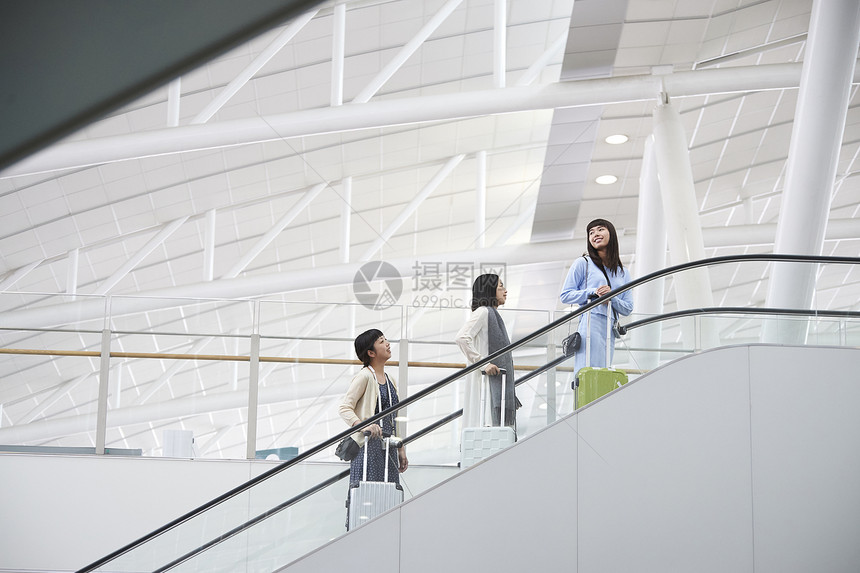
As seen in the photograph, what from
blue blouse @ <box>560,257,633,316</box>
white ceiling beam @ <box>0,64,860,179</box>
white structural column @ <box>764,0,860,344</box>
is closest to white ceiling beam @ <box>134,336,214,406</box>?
white ceiling beam @ <box>0,64,860,179</box>

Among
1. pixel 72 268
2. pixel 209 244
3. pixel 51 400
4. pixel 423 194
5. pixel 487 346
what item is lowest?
pixel 51 400

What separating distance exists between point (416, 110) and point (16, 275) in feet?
38.1

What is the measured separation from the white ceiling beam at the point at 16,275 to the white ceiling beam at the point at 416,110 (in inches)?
308

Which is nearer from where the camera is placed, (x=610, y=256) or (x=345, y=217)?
(x=610, y=256)

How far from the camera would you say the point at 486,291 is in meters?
7.81

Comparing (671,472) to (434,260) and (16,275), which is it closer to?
(434,260)

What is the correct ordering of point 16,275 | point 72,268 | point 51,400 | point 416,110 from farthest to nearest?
point 16,275
point 72,268
point 416,110
point 51,400

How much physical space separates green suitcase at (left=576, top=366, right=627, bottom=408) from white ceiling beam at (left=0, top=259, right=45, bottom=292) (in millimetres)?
16125

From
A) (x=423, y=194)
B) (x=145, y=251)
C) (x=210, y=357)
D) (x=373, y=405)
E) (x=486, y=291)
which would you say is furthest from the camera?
(x=423, y=194)

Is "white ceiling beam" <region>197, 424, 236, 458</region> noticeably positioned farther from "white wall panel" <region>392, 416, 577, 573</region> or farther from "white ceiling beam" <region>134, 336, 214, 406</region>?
"white wall panel" <region>392, 416, 577, 573</region>

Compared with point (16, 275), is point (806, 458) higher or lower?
lower

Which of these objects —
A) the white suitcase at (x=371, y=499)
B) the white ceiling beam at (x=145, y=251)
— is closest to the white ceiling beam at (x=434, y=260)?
the white ceiling beam at (x=145, y=251)

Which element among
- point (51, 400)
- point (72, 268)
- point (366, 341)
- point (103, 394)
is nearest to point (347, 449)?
point (366, 341)

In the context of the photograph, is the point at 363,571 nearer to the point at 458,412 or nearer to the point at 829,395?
the point at 458,412
